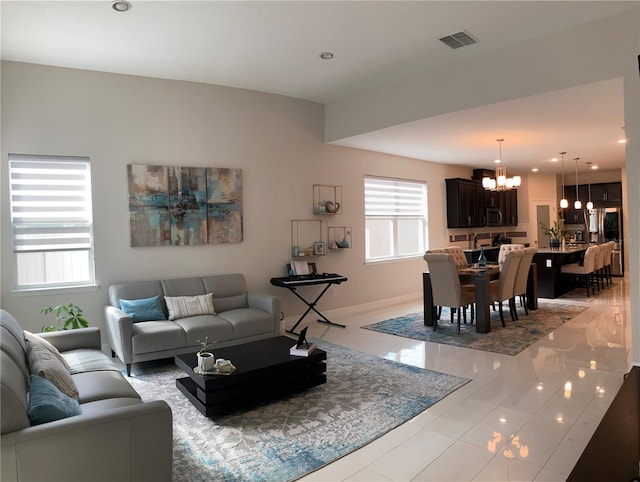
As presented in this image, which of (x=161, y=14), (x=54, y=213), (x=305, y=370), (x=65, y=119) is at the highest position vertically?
(x=161, y=14)

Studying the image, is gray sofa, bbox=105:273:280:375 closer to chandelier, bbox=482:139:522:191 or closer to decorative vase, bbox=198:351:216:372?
decorative vase, bbox=198:351:216:372

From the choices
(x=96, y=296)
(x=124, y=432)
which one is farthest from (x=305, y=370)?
(x=96, y=296)

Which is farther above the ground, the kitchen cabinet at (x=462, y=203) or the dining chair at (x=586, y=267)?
the kitchen cabinet at (x=462, y=203)

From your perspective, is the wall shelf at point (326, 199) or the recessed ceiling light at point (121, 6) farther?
the wall shelf at point (326, 199)

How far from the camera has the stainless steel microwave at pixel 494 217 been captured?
9828mm

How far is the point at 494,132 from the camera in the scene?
6.00 m

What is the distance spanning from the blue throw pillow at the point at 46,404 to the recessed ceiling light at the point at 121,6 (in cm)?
279

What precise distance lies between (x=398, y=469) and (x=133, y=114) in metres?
4.51

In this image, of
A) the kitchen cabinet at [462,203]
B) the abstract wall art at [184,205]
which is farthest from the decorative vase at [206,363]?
the kitchen cabinet at [462,203]

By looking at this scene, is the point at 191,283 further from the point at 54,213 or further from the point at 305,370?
the point at 305,370

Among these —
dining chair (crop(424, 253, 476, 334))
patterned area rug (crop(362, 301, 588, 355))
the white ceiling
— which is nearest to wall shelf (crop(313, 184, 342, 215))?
the white ceiling

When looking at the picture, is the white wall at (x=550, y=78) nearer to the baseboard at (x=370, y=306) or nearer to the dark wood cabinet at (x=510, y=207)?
the baseboard at (x=370, y=306)

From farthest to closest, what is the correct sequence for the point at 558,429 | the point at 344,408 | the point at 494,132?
the point at 494,132 → the point at 344,408 → the point at 558,429

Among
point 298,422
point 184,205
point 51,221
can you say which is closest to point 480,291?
point 298,422
